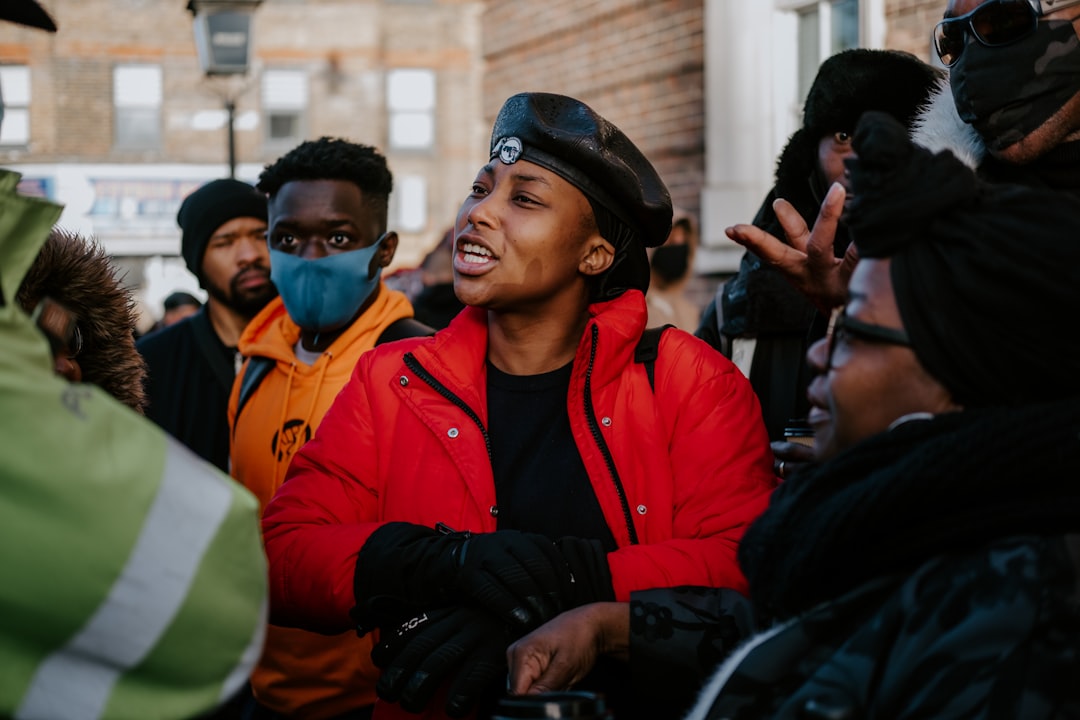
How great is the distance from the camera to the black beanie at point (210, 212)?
5309 millimetres

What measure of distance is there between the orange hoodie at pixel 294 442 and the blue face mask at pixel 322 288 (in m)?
0.07

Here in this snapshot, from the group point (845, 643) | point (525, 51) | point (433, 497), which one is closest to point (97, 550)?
point (845, 643)

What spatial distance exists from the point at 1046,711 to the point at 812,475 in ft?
1.58

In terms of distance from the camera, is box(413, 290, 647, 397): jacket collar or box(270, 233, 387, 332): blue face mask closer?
box(413, 290, 647, 397): jacket collar

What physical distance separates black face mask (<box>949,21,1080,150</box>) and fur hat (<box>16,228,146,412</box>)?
186cm

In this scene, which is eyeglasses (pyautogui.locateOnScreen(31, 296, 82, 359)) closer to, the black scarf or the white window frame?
the black scarf

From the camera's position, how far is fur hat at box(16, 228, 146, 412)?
2447 millimetres

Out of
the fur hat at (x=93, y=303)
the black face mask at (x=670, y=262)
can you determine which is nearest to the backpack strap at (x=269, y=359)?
the fur hat at (x=93, y=303)

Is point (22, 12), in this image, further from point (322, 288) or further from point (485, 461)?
point (322, 288)

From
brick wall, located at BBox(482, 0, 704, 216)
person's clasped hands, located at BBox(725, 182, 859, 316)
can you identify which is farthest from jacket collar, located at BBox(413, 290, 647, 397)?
brick wall, located at BBox(482, 0, 704, 216)

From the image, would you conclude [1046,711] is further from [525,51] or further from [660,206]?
[525,51]

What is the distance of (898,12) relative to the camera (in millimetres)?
6484

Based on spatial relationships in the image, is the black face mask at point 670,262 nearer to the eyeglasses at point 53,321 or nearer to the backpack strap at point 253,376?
the backpack strap at point 253,376

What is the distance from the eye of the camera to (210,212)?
5340 mm
